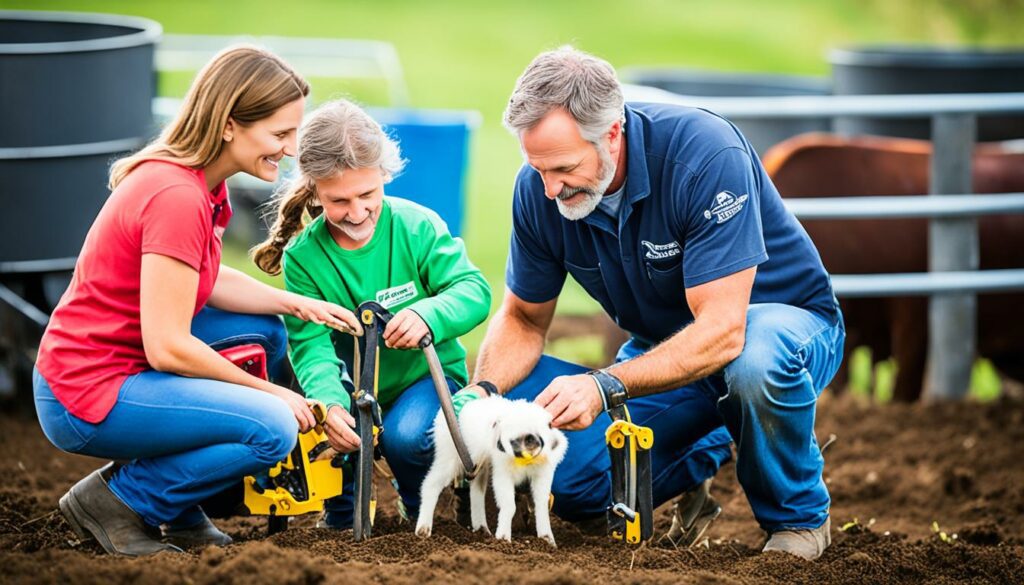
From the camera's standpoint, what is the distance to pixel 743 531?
4.35m

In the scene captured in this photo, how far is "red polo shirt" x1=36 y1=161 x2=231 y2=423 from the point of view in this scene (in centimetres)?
331

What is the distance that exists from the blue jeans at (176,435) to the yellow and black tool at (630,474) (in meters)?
0.86

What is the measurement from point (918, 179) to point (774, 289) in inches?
109

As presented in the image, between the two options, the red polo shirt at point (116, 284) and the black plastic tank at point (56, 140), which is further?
the black plastic tank at point (56, 140)

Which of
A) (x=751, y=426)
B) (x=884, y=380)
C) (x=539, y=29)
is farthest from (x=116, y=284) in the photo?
(x=539, y=29)

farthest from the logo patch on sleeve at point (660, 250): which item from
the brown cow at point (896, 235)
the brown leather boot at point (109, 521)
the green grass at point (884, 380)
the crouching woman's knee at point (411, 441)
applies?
the green grass at point (884, 380)

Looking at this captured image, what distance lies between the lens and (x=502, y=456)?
354 cm

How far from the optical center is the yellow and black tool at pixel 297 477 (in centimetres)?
359

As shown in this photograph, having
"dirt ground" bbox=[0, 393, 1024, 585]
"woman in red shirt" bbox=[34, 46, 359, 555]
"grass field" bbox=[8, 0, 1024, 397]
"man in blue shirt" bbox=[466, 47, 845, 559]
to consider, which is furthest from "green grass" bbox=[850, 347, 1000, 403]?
"grass field" bbox=[8, 0, 1024, 397]

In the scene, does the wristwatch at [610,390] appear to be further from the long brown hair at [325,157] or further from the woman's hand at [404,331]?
the long brown hair at [325,157]

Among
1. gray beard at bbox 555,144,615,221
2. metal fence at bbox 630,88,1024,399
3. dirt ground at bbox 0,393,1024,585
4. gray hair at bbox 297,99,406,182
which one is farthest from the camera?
metal fence at bbox 630,88,1024,399

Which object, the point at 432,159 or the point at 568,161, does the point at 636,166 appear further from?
the point at 432,159

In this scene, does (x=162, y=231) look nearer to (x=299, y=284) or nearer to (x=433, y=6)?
(x=299, y=284)

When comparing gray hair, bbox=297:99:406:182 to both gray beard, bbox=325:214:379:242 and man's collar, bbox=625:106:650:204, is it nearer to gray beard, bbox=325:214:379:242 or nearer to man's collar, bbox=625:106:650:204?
gray beard, bbox=325:214:379:242
